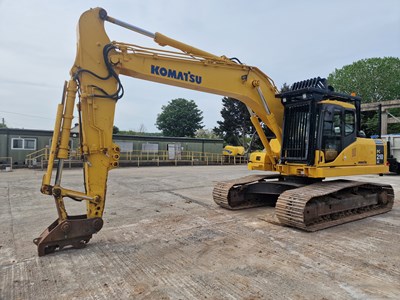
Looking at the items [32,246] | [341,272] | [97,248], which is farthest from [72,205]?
[341,272]

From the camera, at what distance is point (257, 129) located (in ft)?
24.4

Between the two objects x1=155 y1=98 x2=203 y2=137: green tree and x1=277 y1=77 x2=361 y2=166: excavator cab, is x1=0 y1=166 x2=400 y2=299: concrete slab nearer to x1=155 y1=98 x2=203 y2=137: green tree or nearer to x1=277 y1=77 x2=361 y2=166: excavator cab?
x1=277 y1=77 x2=361 y2=166: excavator cab

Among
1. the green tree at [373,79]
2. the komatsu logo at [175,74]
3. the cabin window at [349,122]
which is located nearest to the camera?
the komatsu logo at [175,74]

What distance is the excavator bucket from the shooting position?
14.0ft

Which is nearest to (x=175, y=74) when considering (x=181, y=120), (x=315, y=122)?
(x=315, y=122)

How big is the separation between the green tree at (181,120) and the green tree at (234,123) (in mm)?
13489

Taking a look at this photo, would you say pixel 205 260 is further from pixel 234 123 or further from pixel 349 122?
pixel 234 123

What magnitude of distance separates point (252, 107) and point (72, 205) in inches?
221

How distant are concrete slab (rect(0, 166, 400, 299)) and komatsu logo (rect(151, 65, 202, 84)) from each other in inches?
114

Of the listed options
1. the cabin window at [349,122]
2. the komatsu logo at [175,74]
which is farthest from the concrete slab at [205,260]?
the komatsu logo at [175,74]

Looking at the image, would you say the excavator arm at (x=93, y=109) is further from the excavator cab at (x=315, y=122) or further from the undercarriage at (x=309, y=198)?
the undercarriage at (x=309, y=198)

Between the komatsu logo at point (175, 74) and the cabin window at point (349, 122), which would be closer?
the komatsu logo at point (175, 74)

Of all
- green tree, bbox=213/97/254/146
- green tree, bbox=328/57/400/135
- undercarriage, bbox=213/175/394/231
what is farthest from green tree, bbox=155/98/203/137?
undercarriage, bbox=213/175/394/231

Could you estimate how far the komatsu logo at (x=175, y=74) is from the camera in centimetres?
525
